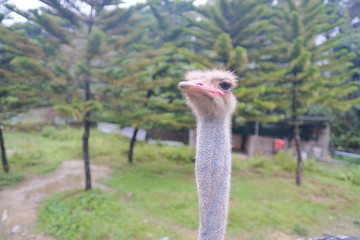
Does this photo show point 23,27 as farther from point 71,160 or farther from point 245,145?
point 245,145

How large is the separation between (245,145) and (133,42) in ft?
24.8

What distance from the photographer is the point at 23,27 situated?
5.50 m

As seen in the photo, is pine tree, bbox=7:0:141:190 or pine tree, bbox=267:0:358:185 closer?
pine tree, bbox=7:0:141:190

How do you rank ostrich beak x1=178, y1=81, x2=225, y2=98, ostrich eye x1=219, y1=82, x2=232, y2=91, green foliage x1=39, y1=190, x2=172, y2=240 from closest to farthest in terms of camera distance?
ostrich beak x1=178, y1=81, x2=225, y2=98
ostrich eye x1=219, y1=82, x2=232, y2=91
green foliage x1=39, y1=190, x2=172, y2=240

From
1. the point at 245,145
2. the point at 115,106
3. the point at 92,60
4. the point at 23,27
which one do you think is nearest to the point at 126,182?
the point at 115,106

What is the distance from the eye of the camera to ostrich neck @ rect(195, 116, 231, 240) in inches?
59.5

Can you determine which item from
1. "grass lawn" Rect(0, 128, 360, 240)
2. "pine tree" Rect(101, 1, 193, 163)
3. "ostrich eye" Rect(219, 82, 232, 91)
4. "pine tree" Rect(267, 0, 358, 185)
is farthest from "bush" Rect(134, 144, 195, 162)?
"ostrich eye" Rect(219, 82, 232, 91)

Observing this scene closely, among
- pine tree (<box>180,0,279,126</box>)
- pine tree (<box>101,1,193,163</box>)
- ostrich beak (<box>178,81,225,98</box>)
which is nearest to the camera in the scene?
ostrich beak (<box>178,81,225,98</box>)

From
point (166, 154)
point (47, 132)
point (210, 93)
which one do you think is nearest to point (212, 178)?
point (210, 93)

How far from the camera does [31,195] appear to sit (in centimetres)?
510

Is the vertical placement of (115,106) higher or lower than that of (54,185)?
higher

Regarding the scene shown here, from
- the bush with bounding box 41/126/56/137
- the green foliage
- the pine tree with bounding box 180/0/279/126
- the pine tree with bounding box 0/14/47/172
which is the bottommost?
the green foliage

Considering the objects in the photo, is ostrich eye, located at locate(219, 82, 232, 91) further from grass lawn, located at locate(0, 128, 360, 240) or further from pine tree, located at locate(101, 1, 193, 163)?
pine tree, located at locate(101, 1, 193, 163)

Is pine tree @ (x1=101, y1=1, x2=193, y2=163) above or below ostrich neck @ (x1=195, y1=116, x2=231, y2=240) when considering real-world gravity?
above
